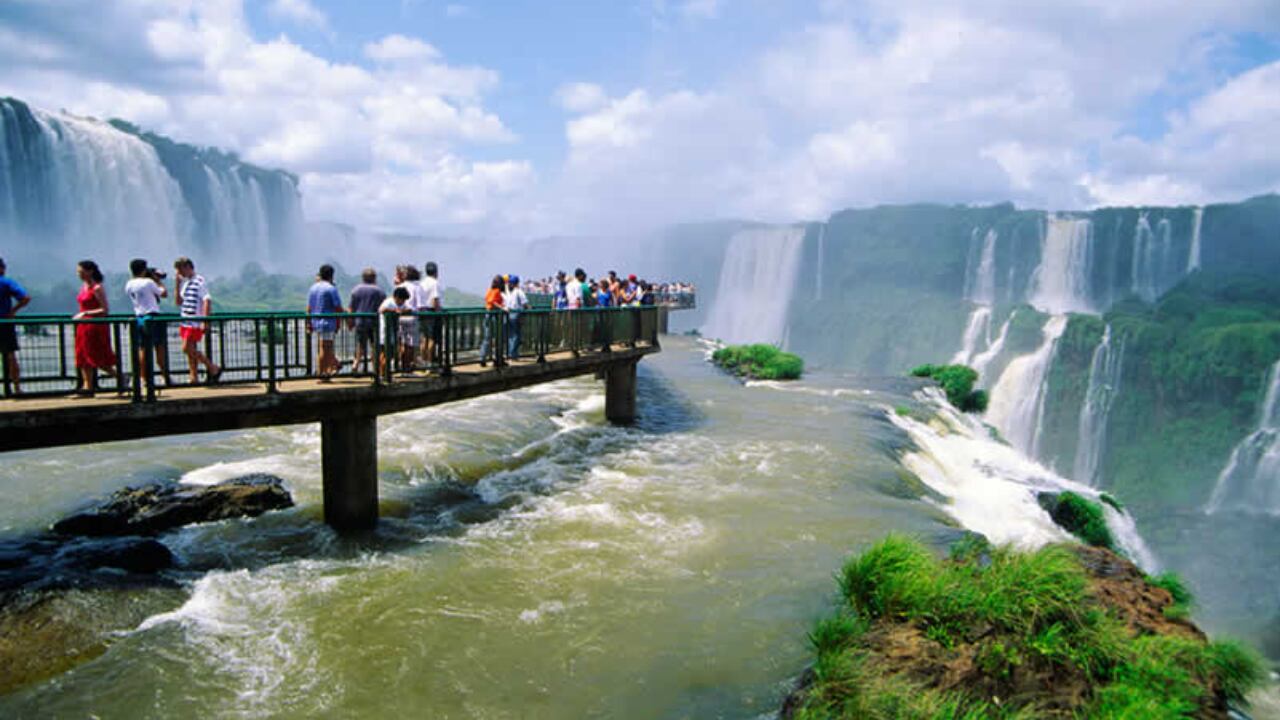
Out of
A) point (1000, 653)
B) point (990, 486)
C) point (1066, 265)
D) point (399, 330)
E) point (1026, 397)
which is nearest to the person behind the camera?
point (1000, 653)

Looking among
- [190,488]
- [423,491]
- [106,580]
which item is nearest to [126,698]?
[106,580]

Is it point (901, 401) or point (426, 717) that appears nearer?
point (426, 717)

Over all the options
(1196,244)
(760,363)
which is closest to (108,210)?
(760,363)

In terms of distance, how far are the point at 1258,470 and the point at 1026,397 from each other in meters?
11.2

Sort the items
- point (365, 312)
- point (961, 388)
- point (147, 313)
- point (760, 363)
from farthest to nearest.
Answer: point (961, 388) < point (760, 363) < point (365, 312) < point (147, 313)

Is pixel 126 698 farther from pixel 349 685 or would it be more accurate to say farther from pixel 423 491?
pixel 423 491

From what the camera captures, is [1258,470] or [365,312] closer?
[365,312]

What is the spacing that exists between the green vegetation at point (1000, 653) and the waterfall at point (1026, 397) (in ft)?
133

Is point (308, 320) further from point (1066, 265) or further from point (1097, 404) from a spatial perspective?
point (1066, 265)

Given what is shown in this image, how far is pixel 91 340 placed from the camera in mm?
7574

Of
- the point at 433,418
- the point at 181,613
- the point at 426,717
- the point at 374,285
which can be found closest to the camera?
the point at 426,717

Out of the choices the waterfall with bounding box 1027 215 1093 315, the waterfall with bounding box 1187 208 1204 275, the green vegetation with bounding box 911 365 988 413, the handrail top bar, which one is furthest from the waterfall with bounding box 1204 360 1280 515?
the handrail top bar

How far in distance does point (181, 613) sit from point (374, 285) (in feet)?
15.8

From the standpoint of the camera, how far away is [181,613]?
7523 millimetres
